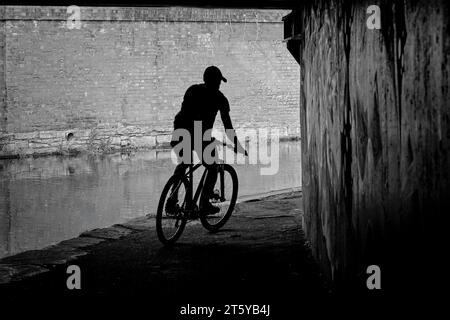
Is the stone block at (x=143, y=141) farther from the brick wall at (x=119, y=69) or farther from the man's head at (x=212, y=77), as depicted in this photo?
the man's head at (x=212, y=77)

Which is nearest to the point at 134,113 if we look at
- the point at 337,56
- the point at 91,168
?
the point at 91,168

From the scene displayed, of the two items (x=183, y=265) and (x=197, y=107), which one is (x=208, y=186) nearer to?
(x=197, y=107)

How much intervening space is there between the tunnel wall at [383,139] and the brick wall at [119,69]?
15.2m

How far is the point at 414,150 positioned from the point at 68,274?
151 inches

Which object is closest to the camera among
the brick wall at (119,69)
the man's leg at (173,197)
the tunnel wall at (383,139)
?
the tunnel wall at (383,139)

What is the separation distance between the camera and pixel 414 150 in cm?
245

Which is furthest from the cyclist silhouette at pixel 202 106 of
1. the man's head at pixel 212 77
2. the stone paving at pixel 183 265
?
the stone paving at pixel 183 265

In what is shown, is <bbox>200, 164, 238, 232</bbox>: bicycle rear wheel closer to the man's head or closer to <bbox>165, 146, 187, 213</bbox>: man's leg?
<bbox>165, 146, 187, 213</bbox>: man's leg

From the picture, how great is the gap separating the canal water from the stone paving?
1050 millimetres

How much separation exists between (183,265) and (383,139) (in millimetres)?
3124

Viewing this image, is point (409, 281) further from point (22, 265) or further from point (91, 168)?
point (91, 168)

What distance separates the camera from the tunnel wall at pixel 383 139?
2215 millimetres

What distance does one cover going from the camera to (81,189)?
11.9 meters

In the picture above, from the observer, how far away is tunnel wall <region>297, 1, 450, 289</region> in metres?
2.21
